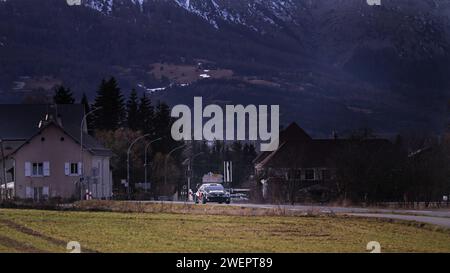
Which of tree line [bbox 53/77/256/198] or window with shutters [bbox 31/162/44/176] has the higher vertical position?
tree line [bbox 53/77/256/198]

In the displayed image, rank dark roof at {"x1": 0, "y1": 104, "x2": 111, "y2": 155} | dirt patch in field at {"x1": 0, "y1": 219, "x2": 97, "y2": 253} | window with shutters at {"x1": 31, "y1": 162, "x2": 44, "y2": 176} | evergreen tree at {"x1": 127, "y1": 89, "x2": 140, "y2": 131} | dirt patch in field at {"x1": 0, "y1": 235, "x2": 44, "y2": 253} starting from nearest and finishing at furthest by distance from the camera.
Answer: dirt patch in field at {"x1": 0, "y1": 235, "x2": 44, "y2": 253} < dirt patch in field at {"x1": 0, "y1": 219, "x2": 97, "y2": 253} < window with shutters at {"x1": 31, "y1": 162, "x2": 44, "y2": 176} < dark roof at {"x1": 0, "y1": 104, "x2": 111, "y2": 155} < evergreen tree at {"x1": 127, "y1": 89, "x2": 140, "y2": 131}

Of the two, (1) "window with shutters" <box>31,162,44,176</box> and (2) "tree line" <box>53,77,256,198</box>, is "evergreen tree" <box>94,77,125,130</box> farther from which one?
(1) "window with shutters" <box>31,162,44,176</box>

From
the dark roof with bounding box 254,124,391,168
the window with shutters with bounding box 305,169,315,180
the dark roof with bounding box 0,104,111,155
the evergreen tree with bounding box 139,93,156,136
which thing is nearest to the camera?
the dark roof with bounding box 254,124,391,168

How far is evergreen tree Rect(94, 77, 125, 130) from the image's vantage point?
14459cm

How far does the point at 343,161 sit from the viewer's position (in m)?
82.6

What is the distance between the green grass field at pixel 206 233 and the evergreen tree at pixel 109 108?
95.7 meters

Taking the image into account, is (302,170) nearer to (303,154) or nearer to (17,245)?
(303,154)

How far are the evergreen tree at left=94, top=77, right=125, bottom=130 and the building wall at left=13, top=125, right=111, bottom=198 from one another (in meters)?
39.6

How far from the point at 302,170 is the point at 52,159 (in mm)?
28024

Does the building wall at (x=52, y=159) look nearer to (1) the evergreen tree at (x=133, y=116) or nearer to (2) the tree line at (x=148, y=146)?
(2) the tree line at (x=148, y=146)

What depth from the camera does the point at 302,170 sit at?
112 m

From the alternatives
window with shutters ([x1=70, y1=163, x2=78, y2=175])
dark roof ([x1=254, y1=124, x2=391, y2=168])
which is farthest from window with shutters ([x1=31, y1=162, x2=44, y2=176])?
dark roof ([x1=254, y1=124, x2=391, y2=168])

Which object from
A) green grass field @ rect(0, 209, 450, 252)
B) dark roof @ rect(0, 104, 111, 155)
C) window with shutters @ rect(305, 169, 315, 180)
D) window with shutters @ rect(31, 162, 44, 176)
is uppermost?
dark roof @ rect(0, 104, 111, 155)

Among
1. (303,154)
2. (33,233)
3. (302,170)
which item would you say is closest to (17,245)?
(33,233)
